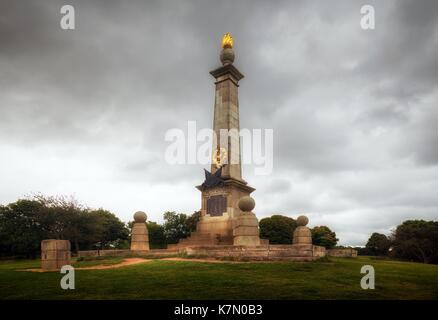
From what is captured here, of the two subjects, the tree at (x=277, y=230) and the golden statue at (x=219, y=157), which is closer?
the golden statue at (x=219, y=157)

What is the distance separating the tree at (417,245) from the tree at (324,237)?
38.5 feet

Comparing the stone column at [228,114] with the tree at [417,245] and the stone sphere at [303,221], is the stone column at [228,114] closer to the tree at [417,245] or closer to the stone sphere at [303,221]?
the stone sphere at [303,221]

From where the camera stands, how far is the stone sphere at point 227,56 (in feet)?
86.4

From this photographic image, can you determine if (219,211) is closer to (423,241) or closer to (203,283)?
(203,283)

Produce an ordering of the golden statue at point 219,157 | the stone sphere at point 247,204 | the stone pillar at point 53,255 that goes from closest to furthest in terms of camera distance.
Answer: the stone pillar at point 53,255
the stone sphere at point 247,204
the golden statue at point 219,157

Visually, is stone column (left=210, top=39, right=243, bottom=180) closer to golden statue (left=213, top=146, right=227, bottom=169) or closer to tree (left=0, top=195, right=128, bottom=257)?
golden statue (left=213, top=146, right=227, bottom=169)

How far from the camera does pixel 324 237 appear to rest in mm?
46219

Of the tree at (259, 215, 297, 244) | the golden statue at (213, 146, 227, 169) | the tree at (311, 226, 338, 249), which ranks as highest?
the golden statue at (213, 146, 227, 169)

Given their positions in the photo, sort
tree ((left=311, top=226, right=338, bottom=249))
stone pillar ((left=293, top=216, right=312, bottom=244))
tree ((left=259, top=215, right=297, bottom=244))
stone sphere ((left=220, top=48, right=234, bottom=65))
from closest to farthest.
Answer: stone pillar ((left=293, top=216, right=312, bottom=244)), stone sphere ((left=220, top=48, right=234, bottom=65)), tree ((left=259, top=215, right=297, bottom=244)), tree ((left=311, top=226, right=338, bottom=249))

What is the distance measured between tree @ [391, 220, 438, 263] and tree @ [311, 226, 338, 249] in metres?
11.7

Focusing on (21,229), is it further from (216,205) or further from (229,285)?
(229,285)

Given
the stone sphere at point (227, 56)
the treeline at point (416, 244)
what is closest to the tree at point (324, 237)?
the treeline at point (416, 244)

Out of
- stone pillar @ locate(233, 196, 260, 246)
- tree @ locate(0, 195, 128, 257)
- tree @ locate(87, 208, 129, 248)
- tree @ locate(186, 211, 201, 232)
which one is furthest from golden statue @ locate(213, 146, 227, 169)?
tree @ locate(87, 208, 129, 248)

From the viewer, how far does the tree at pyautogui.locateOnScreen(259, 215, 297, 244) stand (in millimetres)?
44594
